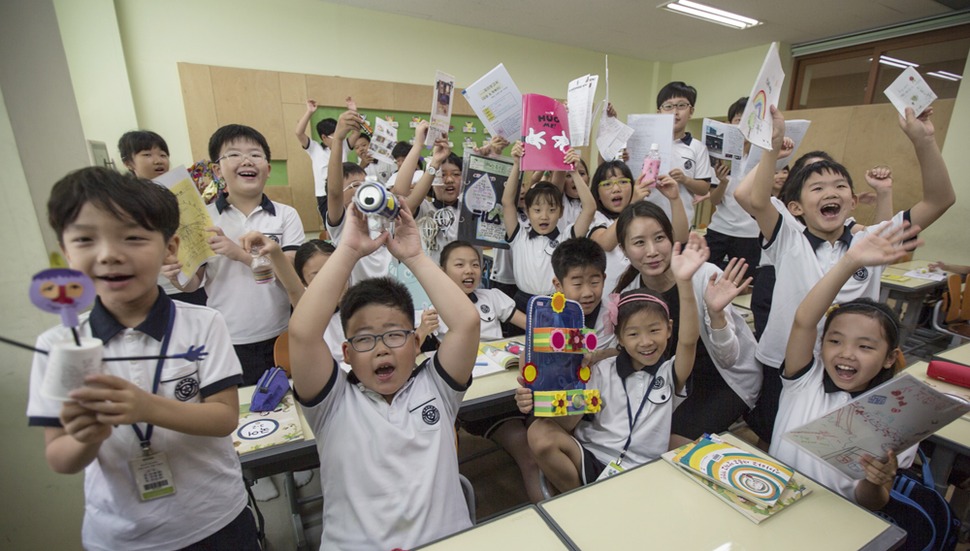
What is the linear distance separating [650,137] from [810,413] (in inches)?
69.4

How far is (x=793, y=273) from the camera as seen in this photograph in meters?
1.76

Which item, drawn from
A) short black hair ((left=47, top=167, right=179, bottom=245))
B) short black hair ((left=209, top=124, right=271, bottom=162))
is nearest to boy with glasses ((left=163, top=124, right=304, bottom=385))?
short black hair ((left=209, top=124, right=271, bottom=162))

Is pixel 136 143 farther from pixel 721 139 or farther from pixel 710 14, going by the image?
pixel 710 14

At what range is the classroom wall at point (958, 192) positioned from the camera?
4.66 m

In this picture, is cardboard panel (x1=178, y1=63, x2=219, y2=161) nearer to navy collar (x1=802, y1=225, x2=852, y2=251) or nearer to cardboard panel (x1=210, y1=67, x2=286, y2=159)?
cardboard panel (x1=210, y1=67, x2=286, y2=159)

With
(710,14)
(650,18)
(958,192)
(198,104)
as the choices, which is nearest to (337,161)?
(198,104)

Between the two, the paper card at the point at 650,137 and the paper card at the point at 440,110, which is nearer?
the paper card at the point at 440,110

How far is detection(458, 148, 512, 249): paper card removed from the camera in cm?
246

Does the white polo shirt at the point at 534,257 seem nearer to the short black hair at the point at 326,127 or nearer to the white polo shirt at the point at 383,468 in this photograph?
the white polo shirt at the point at 383,468

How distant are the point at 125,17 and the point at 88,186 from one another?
470cm

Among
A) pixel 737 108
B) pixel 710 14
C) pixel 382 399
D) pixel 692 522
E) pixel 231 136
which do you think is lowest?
pixel 692 522

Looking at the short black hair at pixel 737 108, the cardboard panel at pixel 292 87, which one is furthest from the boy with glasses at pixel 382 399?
the cardboard panel at pixel 292 87

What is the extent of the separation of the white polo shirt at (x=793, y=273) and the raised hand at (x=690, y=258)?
0.60 m

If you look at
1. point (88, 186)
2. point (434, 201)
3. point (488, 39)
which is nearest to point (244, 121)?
point (434, 201)
